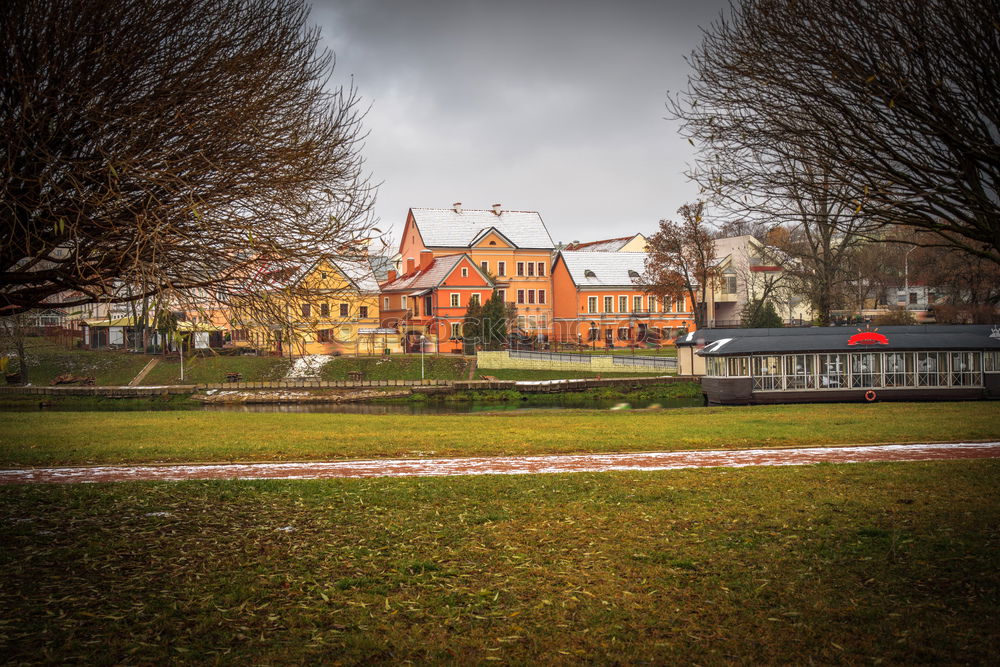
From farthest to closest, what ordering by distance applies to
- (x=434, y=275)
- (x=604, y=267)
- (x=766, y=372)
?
(x=604, y=267) < (x=434, y=275) < (x=766, y=372)

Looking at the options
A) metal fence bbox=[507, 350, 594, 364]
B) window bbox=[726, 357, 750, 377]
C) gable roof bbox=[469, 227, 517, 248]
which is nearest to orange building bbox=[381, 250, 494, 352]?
gable roof bbox=[469, 227, 517, 248]

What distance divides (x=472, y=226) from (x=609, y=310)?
1641cm

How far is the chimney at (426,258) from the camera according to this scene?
82.9m

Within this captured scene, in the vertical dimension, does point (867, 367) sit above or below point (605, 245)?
below

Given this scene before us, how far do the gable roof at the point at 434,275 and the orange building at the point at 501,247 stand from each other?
2624mm

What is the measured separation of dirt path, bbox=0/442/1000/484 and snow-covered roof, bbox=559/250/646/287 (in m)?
66.2

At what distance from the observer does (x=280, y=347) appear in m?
11.7

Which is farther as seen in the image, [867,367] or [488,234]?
[488,234]

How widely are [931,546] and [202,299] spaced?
8859mm

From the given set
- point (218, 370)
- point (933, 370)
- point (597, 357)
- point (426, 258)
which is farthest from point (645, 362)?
point (426, 258)

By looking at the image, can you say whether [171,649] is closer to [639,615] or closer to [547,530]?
[639,615]

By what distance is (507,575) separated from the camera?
8484mm

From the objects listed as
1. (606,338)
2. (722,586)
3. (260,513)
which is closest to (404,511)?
(260,513)

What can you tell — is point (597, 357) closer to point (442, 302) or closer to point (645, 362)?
point (645, 362)
